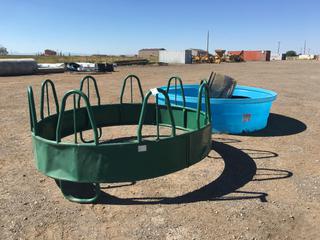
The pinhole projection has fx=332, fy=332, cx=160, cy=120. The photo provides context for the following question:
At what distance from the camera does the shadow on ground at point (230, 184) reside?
4.58 m

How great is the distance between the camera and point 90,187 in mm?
4996

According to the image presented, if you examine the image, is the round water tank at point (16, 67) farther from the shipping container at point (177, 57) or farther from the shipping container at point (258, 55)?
the shipping container at point (258, 55)

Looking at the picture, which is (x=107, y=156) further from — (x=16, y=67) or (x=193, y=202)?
(x=16, y=67)

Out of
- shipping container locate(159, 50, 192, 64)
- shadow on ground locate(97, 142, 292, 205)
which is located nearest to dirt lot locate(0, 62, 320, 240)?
shadow on ground locate(97, 142, 292, 205)

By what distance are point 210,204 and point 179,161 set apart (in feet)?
2.36

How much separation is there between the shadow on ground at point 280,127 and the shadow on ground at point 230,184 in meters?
1.55

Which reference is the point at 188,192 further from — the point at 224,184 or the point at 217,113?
the point at 217,113

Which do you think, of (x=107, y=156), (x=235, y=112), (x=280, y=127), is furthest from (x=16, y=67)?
(x=107, y=156)

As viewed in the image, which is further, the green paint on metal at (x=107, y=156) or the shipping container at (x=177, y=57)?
the shipping container at (x=177, y=57)

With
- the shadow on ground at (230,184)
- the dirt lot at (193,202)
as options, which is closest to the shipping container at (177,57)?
the dirt lot at (193,202)

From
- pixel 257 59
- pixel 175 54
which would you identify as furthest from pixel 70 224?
pixel 257 59

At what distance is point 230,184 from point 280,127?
421cm

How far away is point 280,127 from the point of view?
340 inches

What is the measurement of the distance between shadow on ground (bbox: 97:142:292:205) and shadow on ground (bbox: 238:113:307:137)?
1.55 m
